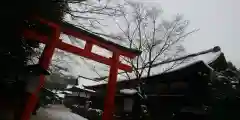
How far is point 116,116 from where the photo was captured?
70.7 ft

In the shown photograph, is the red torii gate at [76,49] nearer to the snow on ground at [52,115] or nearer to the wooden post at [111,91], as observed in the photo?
the wooden post at [111,91]

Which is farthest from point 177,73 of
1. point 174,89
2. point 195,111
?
point 195,111

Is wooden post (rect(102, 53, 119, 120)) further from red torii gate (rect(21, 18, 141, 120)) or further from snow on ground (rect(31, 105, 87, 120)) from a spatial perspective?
snow on ground (rect(31, 105, 87, 120))

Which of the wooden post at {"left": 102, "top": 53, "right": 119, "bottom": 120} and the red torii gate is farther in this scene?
the wooden post at {"left": 102, "top": 53, "right": 119, "bottom": 120}

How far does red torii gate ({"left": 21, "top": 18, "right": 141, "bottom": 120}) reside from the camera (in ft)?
28.0

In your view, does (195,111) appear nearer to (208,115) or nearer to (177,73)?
(208,115)

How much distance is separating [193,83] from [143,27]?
29.3 feet

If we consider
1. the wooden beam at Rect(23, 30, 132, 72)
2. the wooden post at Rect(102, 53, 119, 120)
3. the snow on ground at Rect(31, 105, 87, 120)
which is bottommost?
the snow on ground at Rect(31, 105, 87, 120)

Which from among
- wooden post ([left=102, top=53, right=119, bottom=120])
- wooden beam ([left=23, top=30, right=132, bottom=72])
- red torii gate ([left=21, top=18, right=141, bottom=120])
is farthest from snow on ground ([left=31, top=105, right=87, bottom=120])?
wooden beam ([left=23, top=30, right=132, bottom=72])

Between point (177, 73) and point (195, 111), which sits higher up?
point (177, 73)

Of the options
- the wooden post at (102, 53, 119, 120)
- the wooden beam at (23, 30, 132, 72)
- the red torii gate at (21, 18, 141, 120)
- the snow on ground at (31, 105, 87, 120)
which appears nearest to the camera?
the red torii gate at (21, 18, 141, 120)

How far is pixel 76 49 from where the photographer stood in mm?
10062

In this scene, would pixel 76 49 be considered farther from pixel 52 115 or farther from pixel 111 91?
pixel 52 115

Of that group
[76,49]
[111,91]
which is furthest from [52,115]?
[76,49]
